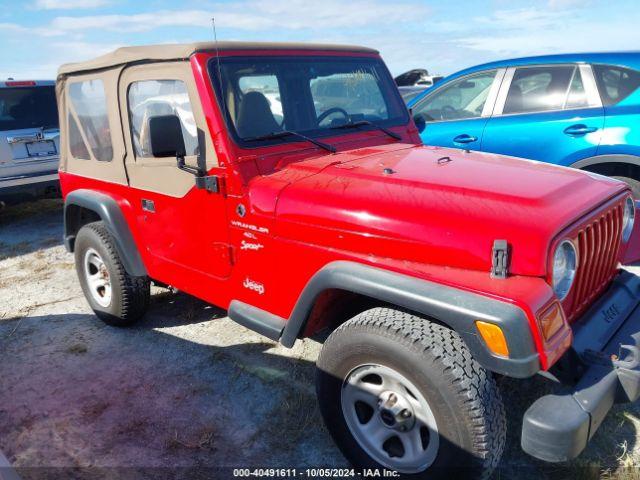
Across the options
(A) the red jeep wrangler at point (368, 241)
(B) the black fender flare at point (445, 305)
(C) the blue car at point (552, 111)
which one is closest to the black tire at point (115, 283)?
(A) the red jeep wrangler at point (368, 241)

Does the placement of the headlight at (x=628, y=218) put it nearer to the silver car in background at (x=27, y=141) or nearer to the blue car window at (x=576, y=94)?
the blue car window at (x=576, y=94)

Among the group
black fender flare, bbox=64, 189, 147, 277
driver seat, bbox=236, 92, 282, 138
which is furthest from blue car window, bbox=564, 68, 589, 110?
black fender flare, bbox=64, 189, 147, 277

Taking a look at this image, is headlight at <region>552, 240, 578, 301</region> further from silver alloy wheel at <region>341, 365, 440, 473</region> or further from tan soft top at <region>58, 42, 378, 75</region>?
tan soft top at <region>58, 42, 378, 75</region>

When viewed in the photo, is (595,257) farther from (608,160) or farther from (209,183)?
(608,160)

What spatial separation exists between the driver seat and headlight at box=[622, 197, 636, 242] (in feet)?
6.21

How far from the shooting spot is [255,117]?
2.87m

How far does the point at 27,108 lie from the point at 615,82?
22.1 ft

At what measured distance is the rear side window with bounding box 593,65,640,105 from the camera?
435 cm

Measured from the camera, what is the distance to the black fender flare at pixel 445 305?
5.85 ft

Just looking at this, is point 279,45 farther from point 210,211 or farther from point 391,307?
point 391,307

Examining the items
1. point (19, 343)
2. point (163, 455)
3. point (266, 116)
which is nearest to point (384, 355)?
point (163, 455)

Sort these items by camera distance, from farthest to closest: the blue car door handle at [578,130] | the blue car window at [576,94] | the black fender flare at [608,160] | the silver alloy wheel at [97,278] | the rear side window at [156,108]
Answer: the blue car window at [576,94] → the blue car door handle at [578,130] → the black fender flare at [608,160] → the silver alloy wheel at [97,278] → the rear side window at [156,108]

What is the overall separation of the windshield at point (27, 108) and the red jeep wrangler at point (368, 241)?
3.60m

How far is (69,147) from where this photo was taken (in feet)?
13.1
